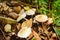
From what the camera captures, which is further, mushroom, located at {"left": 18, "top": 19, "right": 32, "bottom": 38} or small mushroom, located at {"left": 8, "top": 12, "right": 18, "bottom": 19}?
small mushroom, located at {"left": 8, "top": 12, "right": 18, "bottom": 19}

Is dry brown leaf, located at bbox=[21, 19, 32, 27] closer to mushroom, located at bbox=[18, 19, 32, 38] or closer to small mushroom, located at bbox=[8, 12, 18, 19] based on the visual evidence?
mushroom, located at bbox=[18, 19, 32, 38]

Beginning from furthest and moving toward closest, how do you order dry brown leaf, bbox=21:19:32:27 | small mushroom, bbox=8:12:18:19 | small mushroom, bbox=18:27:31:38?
small mushroom, bbox=8:12:18:19, dry brown leaf, bbox=21:19:32:27, small mushroom, bbox=18:27:31:38

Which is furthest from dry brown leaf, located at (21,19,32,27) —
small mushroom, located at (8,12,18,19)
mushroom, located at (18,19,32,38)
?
small mushroom, located at (8,12,18,19)

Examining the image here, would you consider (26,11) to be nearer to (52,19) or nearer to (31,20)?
(31,20)

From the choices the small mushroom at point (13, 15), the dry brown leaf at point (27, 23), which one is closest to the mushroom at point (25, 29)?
the dry brown leaf at point (27, 23)

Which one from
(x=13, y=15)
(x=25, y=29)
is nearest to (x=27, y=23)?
(x=25, y=29)

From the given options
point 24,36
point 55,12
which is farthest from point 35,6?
point 24,36

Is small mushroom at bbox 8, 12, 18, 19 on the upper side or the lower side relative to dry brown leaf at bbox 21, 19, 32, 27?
upper

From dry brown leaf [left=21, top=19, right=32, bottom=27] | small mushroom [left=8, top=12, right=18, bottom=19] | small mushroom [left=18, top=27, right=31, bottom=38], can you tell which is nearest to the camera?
small mushroom [left=18, top=27, right=31, bottom=38]

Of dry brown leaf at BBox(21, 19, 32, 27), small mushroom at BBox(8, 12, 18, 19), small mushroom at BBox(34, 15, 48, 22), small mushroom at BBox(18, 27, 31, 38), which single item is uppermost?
small mushroom at BBox(34, 15, 48, 22)

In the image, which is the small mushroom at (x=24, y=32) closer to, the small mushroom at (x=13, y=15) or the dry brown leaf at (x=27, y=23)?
the dry brown leaf at (x=27, y=23)

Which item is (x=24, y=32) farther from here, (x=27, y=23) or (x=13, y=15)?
(x=13, y=15)
